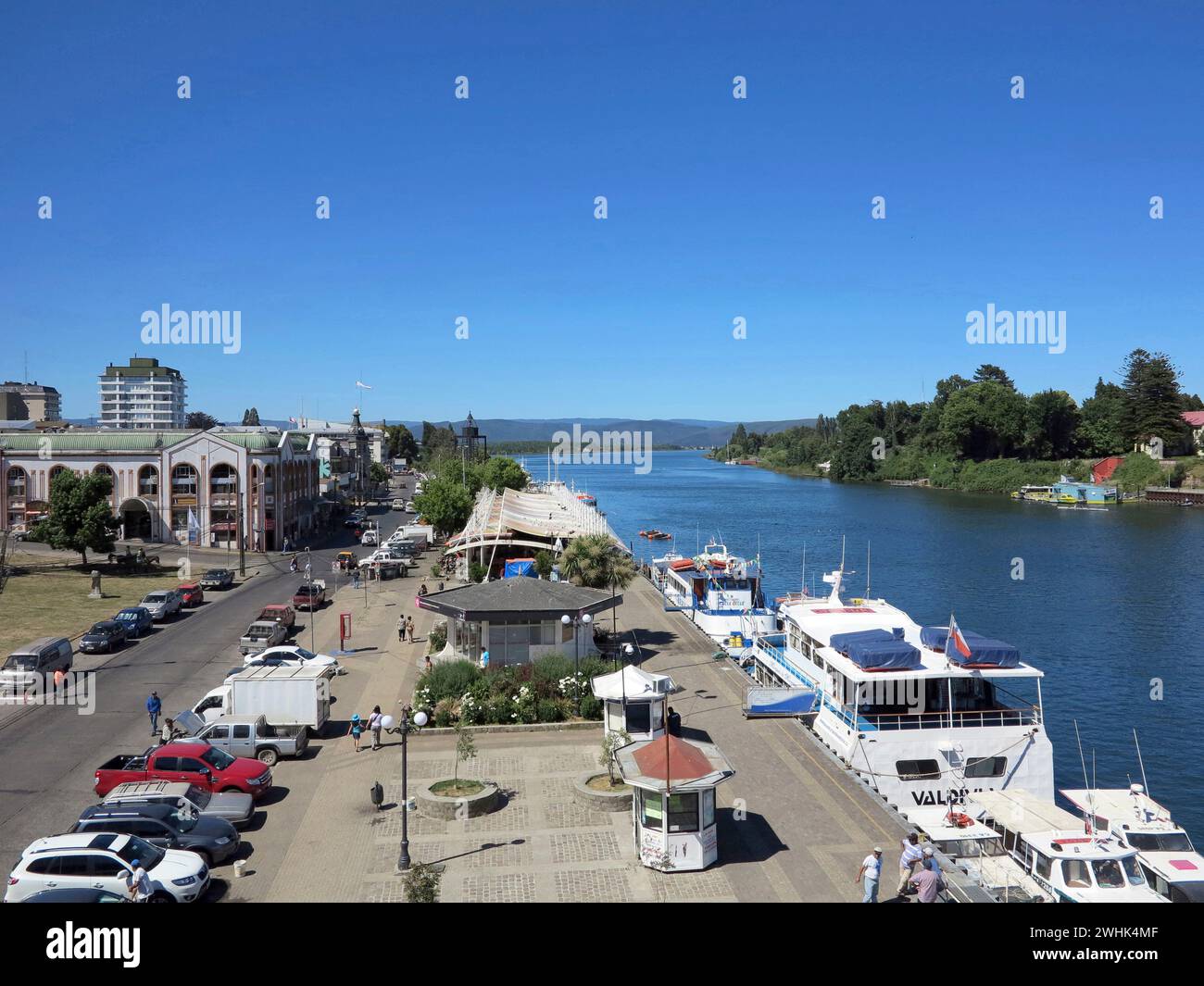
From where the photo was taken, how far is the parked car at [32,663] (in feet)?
92.9

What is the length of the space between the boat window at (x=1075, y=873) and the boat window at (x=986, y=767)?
5132mm

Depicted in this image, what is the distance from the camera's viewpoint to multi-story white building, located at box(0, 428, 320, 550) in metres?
63.9

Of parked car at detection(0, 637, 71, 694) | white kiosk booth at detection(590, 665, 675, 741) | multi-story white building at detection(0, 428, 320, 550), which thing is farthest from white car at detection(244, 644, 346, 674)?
multi-story white building at detection(0, 428, 320, 550)

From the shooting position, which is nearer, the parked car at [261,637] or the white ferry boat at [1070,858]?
the white ferry boat at [1070,858]

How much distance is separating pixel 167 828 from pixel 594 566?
20037 millimetres

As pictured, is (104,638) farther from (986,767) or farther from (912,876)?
(912,876)

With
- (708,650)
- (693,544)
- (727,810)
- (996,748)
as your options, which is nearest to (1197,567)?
(693,544)

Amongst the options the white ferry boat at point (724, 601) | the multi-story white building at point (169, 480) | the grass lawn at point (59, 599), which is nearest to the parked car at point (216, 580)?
the grass lawn at point (59, 599)

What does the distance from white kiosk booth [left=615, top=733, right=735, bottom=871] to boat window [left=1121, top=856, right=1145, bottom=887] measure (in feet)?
26.9

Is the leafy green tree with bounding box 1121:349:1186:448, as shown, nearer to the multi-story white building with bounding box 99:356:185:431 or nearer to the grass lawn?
the grass lawn

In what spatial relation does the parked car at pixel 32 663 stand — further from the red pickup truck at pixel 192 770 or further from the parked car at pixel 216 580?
the parked car at pixel 216 580
